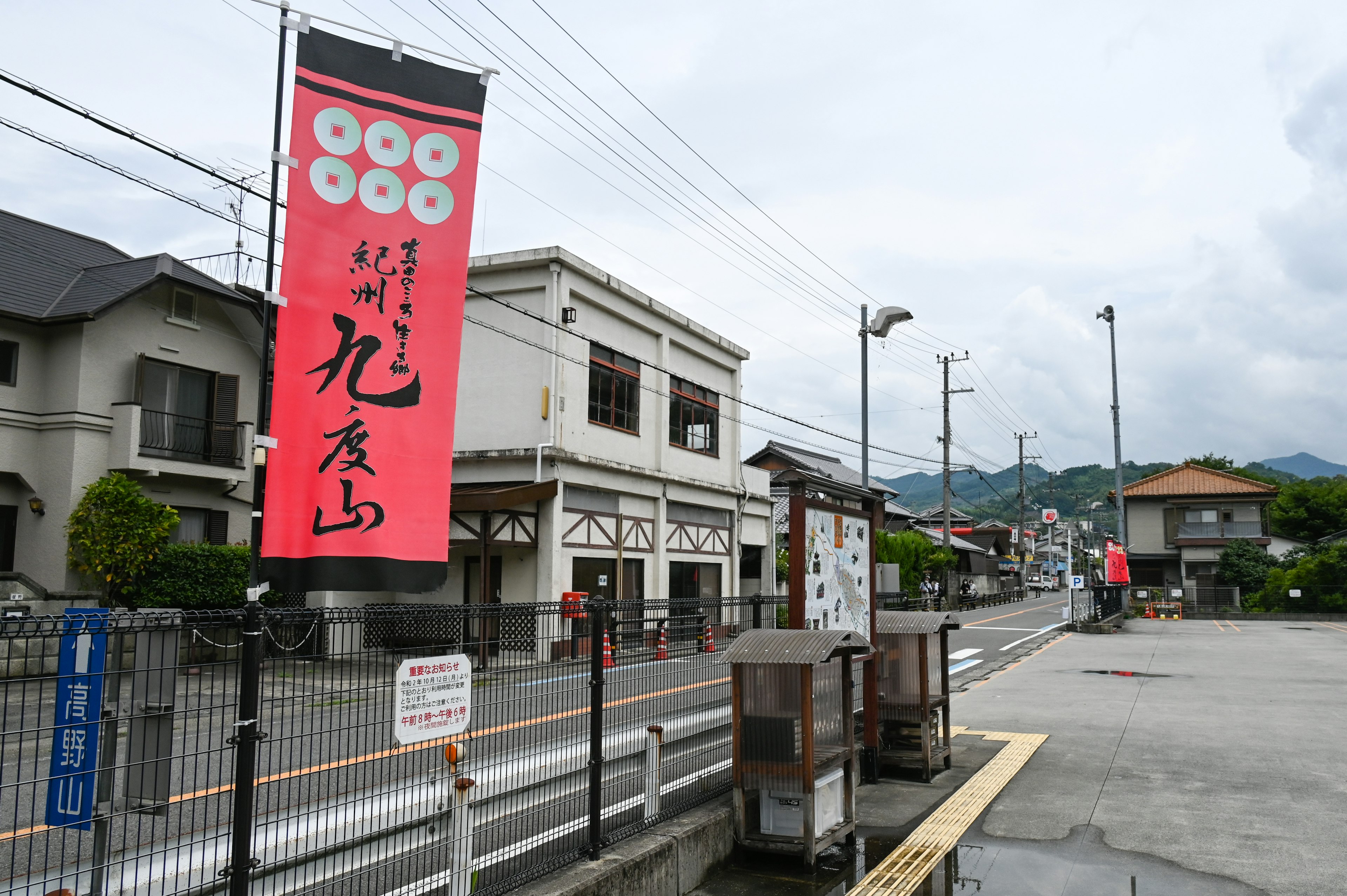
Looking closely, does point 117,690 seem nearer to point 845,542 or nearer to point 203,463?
point 845,542

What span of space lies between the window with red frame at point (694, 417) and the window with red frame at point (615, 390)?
6.03 feet

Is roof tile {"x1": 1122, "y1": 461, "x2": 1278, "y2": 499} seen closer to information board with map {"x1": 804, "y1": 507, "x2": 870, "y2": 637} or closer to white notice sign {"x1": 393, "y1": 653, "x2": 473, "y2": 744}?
information board with map {"x1": 804, "y1": 507, "x2": 870, "y2": 637}

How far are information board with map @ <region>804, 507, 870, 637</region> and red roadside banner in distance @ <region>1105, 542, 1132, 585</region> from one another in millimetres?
37264

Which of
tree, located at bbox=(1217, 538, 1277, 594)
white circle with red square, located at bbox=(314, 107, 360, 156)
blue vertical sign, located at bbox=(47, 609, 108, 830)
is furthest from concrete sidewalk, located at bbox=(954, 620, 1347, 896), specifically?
tree, located at bbox=(1217, 538, 1277, 594)

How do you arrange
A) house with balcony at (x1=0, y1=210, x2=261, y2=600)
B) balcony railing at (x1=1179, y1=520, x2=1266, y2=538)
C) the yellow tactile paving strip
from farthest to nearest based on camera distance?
1. balcony railing at (x1=1179, y1=520, x2=1266, y2=538)
2. house with balcony at (x1=0, y1=210, x2=261, y2=600)
3. the yellow tactile paving strip

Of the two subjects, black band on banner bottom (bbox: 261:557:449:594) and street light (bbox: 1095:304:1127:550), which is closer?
black band on banner bottom (bbox: 261:557:449:594)

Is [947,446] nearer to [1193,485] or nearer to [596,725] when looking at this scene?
[1193,485]

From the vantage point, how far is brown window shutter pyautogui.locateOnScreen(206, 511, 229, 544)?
2312 cm

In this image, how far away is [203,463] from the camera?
74.0ft

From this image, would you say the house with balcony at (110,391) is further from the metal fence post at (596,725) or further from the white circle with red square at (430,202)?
the metal fence post at (596,725)

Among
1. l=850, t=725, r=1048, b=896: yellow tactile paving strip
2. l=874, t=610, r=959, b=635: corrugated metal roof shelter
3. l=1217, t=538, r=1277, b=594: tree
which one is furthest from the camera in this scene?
l=1217, t=538, r=1277, b=594: tree

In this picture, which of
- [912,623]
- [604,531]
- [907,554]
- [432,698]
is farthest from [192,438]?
[907,554]

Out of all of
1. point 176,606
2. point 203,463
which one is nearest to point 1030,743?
point 176,606

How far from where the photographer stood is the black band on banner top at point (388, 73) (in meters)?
5.00
